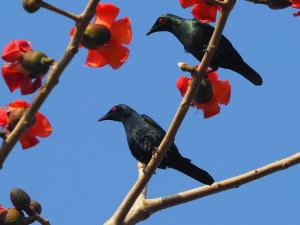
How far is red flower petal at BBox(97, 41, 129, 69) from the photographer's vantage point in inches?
118

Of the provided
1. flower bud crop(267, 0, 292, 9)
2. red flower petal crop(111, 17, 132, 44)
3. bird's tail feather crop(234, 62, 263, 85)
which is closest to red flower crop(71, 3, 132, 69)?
red flower petal crop(111, 17, 132, 44)

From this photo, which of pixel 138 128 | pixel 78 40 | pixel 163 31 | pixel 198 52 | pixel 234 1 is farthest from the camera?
pixel 138 128

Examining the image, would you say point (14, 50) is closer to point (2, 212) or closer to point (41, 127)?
point (41, 127)

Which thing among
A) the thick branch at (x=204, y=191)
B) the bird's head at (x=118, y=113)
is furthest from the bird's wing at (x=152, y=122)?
the thick branch at (x=204, y=191)

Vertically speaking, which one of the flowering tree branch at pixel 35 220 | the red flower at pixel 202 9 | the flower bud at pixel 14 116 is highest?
the red flower at pixel 202 9

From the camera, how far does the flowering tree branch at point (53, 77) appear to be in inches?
98.8

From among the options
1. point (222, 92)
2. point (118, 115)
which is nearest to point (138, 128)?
point (118, 115)

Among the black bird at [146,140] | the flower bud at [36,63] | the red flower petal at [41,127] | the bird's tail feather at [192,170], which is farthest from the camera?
the black bird at [146,140]

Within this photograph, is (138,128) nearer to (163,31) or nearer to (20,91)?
(163,31)

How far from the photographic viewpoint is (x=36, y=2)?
261 centimetres

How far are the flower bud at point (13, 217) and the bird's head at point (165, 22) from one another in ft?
8.51

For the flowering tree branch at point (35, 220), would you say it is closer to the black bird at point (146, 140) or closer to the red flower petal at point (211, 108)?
the red flower petal at point (211, 108)

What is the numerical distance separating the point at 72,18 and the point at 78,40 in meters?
0.09

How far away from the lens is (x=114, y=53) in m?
3.01
